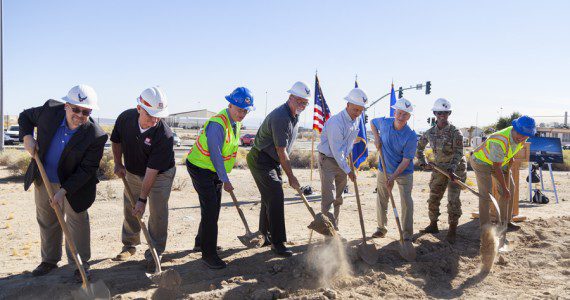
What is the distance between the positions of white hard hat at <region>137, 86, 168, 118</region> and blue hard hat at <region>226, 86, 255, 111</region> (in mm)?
661

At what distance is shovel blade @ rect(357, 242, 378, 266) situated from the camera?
5.26 meters

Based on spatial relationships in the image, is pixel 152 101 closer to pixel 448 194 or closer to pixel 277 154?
pixel 277 154

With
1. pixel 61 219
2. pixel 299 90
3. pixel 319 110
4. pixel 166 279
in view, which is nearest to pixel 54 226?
pixel 61 219

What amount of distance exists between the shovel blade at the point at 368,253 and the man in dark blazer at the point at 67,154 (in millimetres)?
2892

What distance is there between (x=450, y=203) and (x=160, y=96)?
4.13 m

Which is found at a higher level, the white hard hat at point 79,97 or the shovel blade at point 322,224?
the white hard hat at point 79,97

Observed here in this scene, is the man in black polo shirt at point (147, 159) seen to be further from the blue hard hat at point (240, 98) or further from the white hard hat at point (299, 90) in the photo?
the white hard hat at point (299, 90)

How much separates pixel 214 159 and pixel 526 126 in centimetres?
381

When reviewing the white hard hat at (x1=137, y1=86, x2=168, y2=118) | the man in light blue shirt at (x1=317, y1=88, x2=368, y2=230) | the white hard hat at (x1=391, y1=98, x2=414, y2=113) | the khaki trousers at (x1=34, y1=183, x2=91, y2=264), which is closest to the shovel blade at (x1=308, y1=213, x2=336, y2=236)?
the man in light blue shirt at (x1=317, y1=88, x2=368, y2=230)

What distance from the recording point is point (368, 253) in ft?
17.5

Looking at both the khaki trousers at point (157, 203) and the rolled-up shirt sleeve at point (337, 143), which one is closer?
the khaki trousers at point (157, 203)

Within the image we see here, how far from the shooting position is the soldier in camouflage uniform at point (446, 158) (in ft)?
20.5

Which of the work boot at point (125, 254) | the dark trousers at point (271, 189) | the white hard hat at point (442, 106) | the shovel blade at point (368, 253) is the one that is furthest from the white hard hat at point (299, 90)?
the work boot at point (125, 254)

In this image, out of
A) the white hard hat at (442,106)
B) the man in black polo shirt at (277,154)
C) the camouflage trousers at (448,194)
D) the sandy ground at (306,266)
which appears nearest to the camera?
the sandy ground at (306,266)
